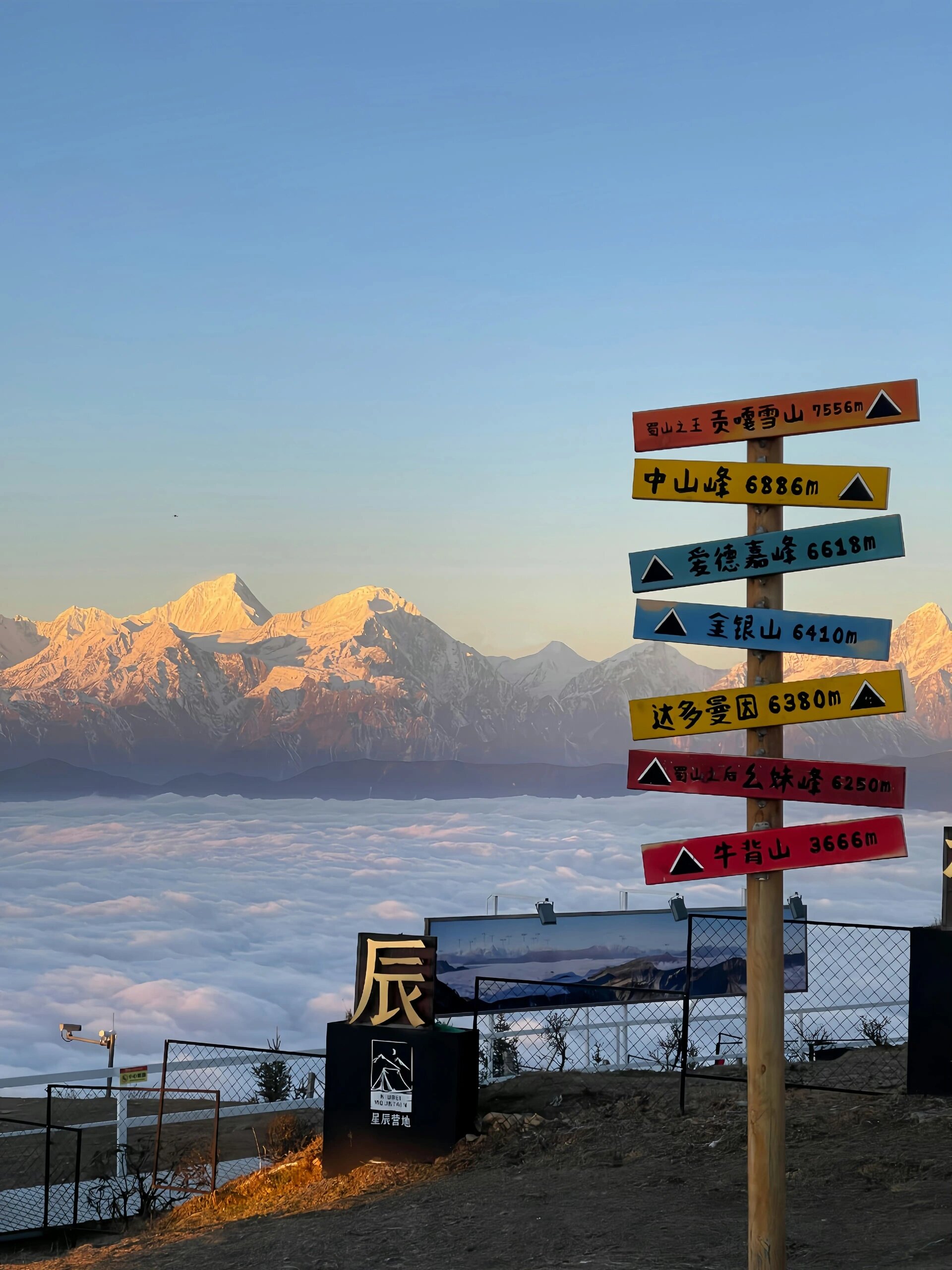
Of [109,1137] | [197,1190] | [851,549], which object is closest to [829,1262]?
[851,549]

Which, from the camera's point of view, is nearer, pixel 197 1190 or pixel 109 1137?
pixel 197 1190

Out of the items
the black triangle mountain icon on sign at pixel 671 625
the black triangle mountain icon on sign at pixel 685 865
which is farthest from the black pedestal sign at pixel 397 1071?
the black triangle mountain icon on sign at pixel 671 625

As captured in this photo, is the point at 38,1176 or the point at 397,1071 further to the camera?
the point at 38,1176

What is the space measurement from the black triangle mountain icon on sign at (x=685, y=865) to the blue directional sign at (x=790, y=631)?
1106mm

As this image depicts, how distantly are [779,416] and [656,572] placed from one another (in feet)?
3.41

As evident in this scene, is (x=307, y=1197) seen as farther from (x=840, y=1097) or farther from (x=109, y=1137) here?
(x=109, y=1137)

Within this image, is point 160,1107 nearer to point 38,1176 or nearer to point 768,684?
point 38,1176

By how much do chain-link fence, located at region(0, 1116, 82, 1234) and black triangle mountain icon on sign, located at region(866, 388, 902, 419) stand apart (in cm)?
1002

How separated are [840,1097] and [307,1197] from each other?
4.89m

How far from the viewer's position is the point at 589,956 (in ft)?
59.1

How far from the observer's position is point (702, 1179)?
921 cm

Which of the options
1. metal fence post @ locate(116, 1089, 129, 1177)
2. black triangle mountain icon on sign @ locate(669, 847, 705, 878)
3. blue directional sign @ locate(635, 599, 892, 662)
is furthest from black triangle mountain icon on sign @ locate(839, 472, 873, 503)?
metal fence post @ locate(116, 1089, 129, 1177)

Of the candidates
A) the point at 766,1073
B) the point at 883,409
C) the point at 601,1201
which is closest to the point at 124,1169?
the point at 601,1201

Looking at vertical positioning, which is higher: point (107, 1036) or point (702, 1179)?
point (702, 1179)
